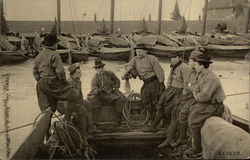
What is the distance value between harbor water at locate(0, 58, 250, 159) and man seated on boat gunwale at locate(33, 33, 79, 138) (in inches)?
32.2

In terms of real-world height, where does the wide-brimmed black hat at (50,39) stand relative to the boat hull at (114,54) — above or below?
above

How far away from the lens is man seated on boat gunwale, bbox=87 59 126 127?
Answer: 15.8 feet

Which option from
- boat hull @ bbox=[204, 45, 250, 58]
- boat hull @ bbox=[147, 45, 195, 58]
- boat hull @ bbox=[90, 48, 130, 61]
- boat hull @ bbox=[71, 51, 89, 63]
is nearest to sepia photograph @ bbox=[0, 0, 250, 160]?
boat hull @ bbox=[71, 51, 89, 63]

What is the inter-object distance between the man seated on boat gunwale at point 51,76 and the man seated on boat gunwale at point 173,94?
53.1 inches

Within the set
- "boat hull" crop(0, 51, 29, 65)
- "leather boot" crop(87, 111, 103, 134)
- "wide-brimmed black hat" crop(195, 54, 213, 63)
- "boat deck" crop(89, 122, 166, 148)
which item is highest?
Result: "wide-brimmed black hat" crop(195, 54, 213, 63)

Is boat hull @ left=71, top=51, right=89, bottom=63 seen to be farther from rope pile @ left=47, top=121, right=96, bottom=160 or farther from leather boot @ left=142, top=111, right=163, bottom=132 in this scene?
rope pile @ left=47, top=121, right=96, bottom=160

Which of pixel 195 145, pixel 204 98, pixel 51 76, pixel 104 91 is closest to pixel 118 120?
pixel 104 91

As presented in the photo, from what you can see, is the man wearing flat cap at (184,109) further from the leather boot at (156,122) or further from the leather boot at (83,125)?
the leather boot at (83,125)

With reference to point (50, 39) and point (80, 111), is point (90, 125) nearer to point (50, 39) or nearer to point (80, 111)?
point (80, 111)

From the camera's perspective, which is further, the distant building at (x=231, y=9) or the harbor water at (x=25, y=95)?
the distant building at (x=231, y=9)

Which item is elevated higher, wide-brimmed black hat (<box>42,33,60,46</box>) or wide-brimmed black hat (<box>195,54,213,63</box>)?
wide-brimmed black hat (<box>42,33,60,46</box>)

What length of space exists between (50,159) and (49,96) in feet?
3.75

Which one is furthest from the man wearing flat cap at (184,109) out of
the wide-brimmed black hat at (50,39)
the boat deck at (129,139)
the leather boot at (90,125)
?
the wide-brimmed black hat at (50,39)

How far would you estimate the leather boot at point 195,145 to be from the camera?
140 inches
